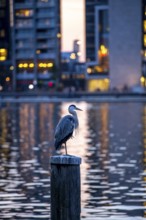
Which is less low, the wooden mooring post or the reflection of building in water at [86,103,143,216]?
the wooden mooring post

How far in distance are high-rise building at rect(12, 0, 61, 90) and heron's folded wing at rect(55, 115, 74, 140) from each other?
162468 mm

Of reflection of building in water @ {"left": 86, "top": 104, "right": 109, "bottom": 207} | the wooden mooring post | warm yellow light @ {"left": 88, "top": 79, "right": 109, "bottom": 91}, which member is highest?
the wooden mooring post

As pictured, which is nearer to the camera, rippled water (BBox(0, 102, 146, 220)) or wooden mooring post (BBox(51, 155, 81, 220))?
wooden mooring post (BBox(51, 155, 81, 220))

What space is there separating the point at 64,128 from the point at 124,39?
141521 millimetres

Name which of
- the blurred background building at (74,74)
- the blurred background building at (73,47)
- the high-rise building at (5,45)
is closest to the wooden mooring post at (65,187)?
the blurred background building at (73,47)

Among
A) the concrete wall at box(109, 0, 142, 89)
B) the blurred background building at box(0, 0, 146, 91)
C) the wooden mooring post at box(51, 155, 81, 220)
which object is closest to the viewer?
the wooden mooring post at box(51, 155, 81, 220)

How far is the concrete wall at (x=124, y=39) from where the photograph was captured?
150750mm

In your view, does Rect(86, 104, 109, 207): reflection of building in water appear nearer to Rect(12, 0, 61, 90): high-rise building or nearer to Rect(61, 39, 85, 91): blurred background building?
Rect(61, 39, 85, 91): blurred background building

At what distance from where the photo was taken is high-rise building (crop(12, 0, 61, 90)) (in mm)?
174250

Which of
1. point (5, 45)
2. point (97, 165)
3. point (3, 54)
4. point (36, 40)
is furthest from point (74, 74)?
point (97, 165)

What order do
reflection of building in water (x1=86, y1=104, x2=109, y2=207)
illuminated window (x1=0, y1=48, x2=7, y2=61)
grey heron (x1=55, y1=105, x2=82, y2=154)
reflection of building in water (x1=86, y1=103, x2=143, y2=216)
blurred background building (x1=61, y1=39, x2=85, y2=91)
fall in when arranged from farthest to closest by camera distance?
illuminated window (x1=0, y1=48, x2=7, y2=61) → blurred background building (x1=61, y1=39, x2=85, y2=91) → reflection of building in water (x1=86, y1=104, x2=109, y2=207) → reflection of building in water (x1=86, y1=103, x2=143, y2=216) → grey heron (x1=55, y1=105, x2=82, y2=154)

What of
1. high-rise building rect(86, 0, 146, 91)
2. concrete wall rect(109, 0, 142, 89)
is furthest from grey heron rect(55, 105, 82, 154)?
concrete wall rect(109, 0, 142, 89)

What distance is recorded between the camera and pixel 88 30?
554 feet

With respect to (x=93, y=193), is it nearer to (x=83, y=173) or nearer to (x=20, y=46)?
(x=83, y=173)
